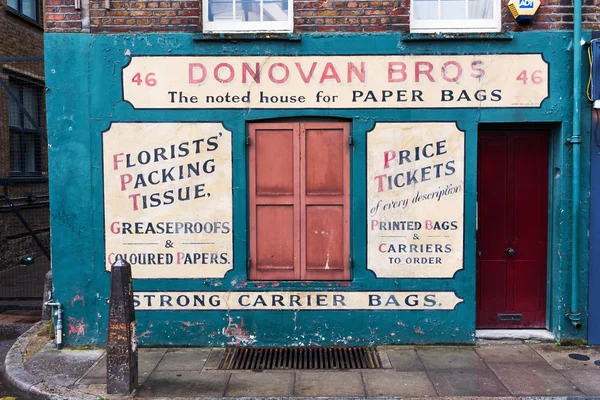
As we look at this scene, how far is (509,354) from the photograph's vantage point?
5.88 meters

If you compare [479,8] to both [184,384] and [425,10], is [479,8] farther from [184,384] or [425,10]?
[184,384]

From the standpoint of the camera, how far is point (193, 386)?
5.08 metres

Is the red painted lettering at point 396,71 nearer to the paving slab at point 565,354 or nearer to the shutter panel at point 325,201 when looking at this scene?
the shutter panel at point 325,201

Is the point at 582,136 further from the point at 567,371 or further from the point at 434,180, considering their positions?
the point at 567,371

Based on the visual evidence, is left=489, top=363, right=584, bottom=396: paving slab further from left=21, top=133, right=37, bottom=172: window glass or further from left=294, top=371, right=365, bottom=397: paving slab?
left=21, top=133, right=37, bottom=172: window glass

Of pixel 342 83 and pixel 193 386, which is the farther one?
pixel 342 83

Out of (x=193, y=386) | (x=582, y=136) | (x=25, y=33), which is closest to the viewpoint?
(x=193, y=386)

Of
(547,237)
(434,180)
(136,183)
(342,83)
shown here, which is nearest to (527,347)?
(547,237)

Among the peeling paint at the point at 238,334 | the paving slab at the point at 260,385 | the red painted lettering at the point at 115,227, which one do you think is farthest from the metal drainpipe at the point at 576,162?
the red painted lettering at the point at 115,227

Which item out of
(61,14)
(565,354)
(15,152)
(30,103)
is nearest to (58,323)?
(61,14)

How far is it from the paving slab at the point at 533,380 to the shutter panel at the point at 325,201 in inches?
76.0

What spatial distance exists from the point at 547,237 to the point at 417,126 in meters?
2.08

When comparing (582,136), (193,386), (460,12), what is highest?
(460,12)

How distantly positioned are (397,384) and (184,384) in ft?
6.66
